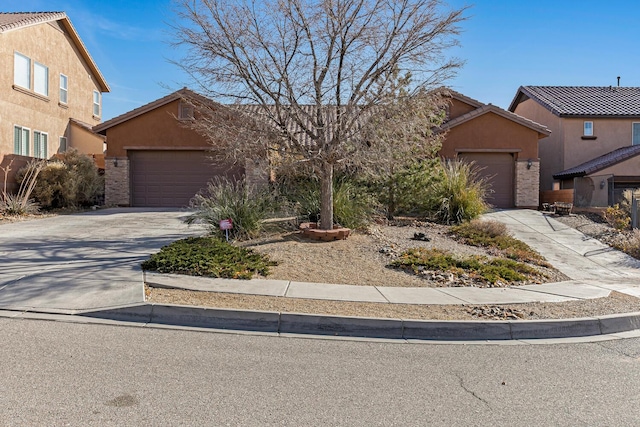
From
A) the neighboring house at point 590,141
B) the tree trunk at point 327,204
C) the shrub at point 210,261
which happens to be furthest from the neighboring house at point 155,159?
the neighboring house at point 590,141

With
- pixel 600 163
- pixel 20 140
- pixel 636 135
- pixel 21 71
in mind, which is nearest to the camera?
pixel 20 140

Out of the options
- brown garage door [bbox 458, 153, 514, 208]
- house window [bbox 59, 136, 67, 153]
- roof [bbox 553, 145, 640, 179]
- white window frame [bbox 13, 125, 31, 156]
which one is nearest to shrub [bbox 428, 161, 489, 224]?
brown garage door [bbox 458, 153, 514, 208]

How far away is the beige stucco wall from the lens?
19.6 metres

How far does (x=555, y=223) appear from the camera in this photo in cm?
1692

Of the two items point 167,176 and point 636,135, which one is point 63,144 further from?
point 636,135

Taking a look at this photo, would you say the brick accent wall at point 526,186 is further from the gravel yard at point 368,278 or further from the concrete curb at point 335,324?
the concrete curb at point 335,324

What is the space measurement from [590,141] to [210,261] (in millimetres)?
22062

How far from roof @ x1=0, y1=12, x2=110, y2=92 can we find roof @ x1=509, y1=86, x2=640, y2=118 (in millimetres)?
23985

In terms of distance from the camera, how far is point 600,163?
71.7 ft

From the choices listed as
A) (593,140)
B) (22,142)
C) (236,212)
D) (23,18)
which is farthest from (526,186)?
(23,18)

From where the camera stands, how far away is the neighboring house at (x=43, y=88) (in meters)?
19.8

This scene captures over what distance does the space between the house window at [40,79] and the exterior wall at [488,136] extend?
58.8 feet

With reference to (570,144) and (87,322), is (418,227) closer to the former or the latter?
(87,322)

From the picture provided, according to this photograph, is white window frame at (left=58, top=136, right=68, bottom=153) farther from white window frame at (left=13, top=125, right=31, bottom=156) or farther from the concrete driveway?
the concrete driveway
